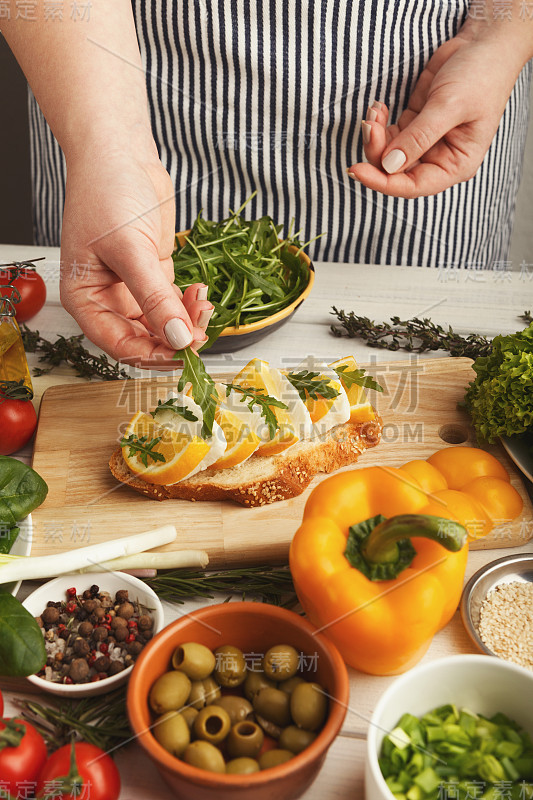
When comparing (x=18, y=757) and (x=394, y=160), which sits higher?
(x=394, y=160)

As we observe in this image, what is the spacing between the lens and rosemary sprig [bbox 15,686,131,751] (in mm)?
904

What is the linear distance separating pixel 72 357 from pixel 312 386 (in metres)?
0.59

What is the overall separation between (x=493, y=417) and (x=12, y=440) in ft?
2.99

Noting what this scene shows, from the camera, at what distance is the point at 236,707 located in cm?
86

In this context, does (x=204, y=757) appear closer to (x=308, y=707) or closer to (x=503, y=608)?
(x=308, y=707)

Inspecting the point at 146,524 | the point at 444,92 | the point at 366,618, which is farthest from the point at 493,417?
the point at 444,92

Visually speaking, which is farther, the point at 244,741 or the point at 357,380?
the point at 357,380

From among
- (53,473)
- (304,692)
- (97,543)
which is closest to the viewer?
(304,692)

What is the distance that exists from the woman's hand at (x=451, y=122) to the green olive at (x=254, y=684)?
109cm

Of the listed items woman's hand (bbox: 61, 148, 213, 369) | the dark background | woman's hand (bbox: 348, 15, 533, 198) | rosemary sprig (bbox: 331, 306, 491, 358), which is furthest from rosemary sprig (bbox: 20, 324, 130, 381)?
the dark background

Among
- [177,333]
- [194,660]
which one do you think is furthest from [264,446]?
[194,660]

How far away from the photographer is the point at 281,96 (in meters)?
1.78

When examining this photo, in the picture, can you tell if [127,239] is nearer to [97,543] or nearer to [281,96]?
[97,543]

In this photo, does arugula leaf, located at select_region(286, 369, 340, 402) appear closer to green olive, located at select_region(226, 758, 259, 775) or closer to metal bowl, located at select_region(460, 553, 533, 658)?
metal bowl, located at select_region(460, 553, 533, 658)
